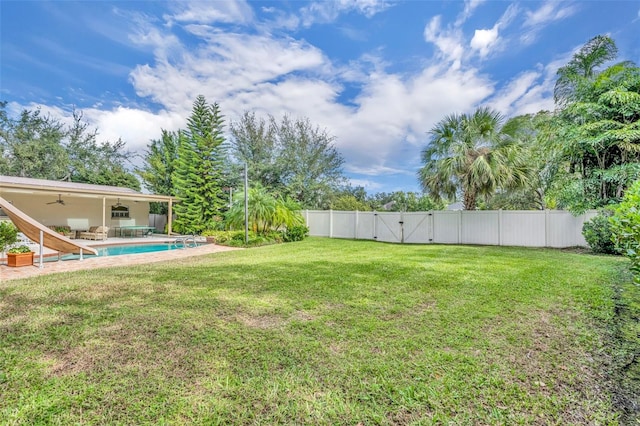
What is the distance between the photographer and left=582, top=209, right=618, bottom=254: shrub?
360 inches

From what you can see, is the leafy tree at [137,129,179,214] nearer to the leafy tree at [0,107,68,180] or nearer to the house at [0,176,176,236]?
the house at [0,176,176,236]

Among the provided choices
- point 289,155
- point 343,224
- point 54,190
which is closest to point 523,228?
point 343,224

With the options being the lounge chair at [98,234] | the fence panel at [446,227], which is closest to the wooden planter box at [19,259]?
the lounge chair at [98,234]

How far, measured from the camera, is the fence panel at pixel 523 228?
1152 centimetres

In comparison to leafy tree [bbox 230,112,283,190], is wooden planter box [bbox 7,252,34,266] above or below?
below

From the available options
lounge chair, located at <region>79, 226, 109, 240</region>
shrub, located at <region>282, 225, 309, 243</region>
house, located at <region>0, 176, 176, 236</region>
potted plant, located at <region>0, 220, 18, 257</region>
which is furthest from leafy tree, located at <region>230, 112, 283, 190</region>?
potted plant, located at <region>0, 220, 18, 257</region>

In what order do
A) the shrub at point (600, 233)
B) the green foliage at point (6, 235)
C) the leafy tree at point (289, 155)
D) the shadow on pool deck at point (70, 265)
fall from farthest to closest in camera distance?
the leafy tree at point (289, 155) < the shrub at point (600, 233) < the green foliage at point (6, 235) < the shadow on pool deck at point (70, 265)

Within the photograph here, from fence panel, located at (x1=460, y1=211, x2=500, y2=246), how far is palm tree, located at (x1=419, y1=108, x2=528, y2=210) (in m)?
0.44

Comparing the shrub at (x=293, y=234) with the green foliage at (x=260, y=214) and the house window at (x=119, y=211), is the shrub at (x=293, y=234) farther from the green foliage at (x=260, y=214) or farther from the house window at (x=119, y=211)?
the house window at (x=119, y=211)

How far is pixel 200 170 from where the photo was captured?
19.8 m

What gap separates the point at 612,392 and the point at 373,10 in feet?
35.0

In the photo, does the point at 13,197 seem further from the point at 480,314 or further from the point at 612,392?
the point at 612,392

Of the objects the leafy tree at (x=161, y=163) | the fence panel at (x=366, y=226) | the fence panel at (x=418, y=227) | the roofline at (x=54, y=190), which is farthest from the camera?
the leafy tree at (x=161, y=163)

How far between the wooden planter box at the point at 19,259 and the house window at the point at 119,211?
12.9 meters
